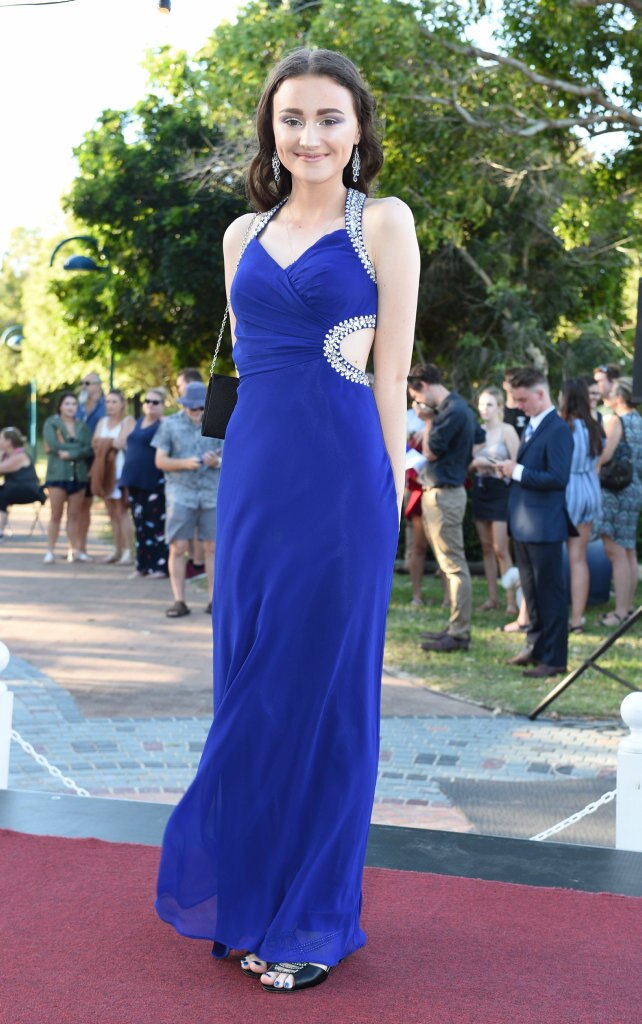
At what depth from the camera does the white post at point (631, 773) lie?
13.7 ft

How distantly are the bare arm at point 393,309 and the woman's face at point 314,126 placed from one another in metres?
0.17

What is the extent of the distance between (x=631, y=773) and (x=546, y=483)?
4.63 m

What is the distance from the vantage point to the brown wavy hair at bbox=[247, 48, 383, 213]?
130 inches

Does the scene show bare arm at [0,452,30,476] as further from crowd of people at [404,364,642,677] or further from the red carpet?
the red carpet

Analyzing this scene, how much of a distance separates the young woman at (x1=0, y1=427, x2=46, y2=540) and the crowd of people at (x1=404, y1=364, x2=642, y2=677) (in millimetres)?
6699

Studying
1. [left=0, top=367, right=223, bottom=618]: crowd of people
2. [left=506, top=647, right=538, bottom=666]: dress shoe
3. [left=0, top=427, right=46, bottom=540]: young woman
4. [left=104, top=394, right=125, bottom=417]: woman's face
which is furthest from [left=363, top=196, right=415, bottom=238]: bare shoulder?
[left=0, top=427, right=46, bottom=540]: young woman

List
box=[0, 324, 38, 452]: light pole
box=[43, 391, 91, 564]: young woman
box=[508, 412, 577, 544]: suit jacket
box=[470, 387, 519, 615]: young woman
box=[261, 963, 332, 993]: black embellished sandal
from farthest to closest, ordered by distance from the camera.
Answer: box=[0, 324, 38, 452]: light pole, box=[43, 391, 91, 564]: young woman, box=[470, 387, 519, 615]: young woman, box=[508, 412, 577, 544]: suit jacket, box=[261, 963, 332, 993]: black embellished sandal

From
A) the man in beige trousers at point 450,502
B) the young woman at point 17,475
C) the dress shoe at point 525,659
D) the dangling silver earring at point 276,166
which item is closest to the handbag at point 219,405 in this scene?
the dangling silver earring at point 276,166

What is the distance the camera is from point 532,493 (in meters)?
8.83

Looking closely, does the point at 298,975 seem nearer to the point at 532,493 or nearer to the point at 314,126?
the point at 314,126

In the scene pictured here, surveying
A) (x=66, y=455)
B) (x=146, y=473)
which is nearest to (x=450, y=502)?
(x=146, y=473)

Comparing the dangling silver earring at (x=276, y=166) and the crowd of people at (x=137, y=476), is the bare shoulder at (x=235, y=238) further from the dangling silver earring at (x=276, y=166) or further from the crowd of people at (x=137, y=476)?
the crowd of people at (x=137, y=476)

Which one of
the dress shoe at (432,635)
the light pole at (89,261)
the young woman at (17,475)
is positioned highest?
the light pole at (89,261)

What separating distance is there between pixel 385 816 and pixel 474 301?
17.6m
